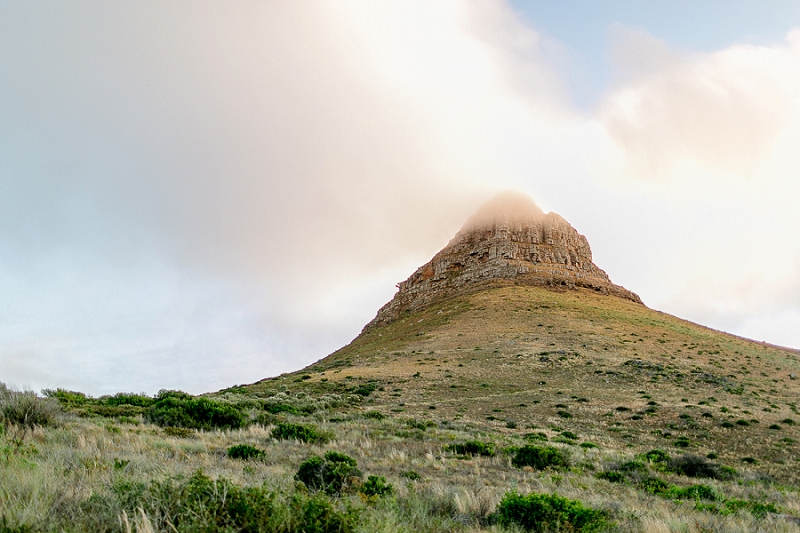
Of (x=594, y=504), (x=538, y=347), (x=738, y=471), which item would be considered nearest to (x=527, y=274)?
(x=538, y=347)

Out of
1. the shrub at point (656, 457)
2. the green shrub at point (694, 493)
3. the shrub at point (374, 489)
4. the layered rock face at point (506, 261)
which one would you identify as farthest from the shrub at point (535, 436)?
the layered rock face at point (506, 261)

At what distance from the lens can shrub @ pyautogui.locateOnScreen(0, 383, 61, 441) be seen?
10.5m

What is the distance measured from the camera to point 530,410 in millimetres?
28859

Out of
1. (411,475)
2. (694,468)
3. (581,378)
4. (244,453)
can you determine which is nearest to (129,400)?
(244,453)

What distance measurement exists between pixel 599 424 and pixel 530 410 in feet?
15.1

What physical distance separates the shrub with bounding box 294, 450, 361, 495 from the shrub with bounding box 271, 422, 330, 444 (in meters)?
4.89

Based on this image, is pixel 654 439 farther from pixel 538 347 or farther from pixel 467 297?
pixel 467 297

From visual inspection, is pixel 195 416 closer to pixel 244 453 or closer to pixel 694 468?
pixel 244 453

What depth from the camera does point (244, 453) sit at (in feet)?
32.4

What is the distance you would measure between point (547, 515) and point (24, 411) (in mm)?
12024

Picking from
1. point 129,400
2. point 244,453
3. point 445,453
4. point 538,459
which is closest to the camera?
point 244,453

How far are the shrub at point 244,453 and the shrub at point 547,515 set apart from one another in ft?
17.8

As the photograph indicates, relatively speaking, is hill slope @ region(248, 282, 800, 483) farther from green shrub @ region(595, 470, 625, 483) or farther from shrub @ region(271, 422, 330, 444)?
shrub @ region(271, 422, 330, 444)

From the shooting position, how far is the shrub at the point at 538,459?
1285cm
